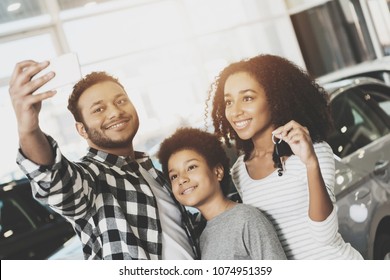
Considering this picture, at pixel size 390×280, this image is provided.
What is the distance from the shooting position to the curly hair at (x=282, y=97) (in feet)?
4.62

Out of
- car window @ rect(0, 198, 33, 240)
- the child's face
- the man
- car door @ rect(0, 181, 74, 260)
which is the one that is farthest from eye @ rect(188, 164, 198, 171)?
car window @ rect(0, 198, 33, 240)

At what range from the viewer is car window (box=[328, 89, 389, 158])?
159 centimetres

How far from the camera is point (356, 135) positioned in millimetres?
1641

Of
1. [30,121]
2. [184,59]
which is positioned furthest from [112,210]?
[184,59]

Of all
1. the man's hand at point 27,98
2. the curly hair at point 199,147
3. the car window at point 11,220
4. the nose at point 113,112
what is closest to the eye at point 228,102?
the curly hair at point 199,147

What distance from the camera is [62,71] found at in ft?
4.78

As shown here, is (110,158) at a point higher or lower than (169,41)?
lower

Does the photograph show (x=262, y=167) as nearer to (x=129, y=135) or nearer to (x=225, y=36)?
(x=129, y=135)

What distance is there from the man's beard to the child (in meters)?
0.12

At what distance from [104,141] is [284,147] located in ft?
1.73

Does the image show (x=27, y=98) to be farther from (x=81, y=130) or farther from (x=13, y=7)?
(x=13, y=7)

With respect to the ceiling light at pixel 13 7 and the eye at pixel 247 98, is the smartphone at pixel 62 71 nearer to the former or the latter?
the ceiling light at pixel 13 7

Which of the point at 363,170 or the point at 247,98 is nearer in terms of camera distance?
the point at 247,98

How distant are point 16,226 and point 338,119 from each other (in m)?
1.18
